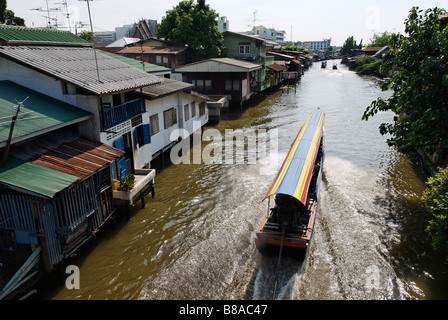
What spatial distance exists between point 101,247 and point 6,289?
417 centimetres

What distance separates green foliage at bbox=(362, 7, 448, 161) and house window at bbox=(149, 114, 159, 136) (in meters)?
12.1

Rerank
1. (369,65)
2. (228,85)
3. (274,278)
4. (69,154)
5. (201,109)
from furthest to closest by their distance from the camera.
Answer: (369,65), (228,85), (201,109), (69,154), (274,278)

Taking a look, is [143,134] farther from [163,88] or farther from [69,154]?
[69,154]

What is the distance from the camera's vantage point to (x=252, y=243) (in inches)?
500

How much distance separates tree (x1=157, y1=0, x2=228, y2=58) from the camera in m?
43.2

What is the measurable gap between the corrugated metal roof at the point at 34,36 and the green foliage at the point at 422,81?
1627 centimetres

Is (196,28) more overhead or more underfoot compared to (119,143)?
more overhead

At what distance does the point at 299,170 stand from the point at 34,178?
8.96 meters

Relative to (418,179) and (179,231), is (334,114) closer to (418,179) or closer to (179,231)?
(418,179)

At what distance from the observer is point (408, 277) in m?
10.9

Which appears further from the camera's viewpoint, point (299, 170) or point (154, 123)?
point (154, 123)

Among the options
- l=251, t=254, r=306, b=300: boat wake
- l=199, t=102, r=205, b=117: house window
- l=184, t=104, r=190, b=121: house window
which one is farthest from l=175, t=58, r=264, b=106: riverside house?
l=251, t=254, r=306, b=300: boat wake

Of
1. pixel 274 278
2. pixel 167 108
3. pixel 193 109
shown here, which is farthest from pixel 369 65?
pixel 274 278

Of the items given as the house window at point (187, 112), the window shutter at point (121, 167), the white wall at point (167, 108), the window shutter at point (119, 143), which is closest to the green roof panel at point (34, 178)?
the window shutter at point (121, 167)
